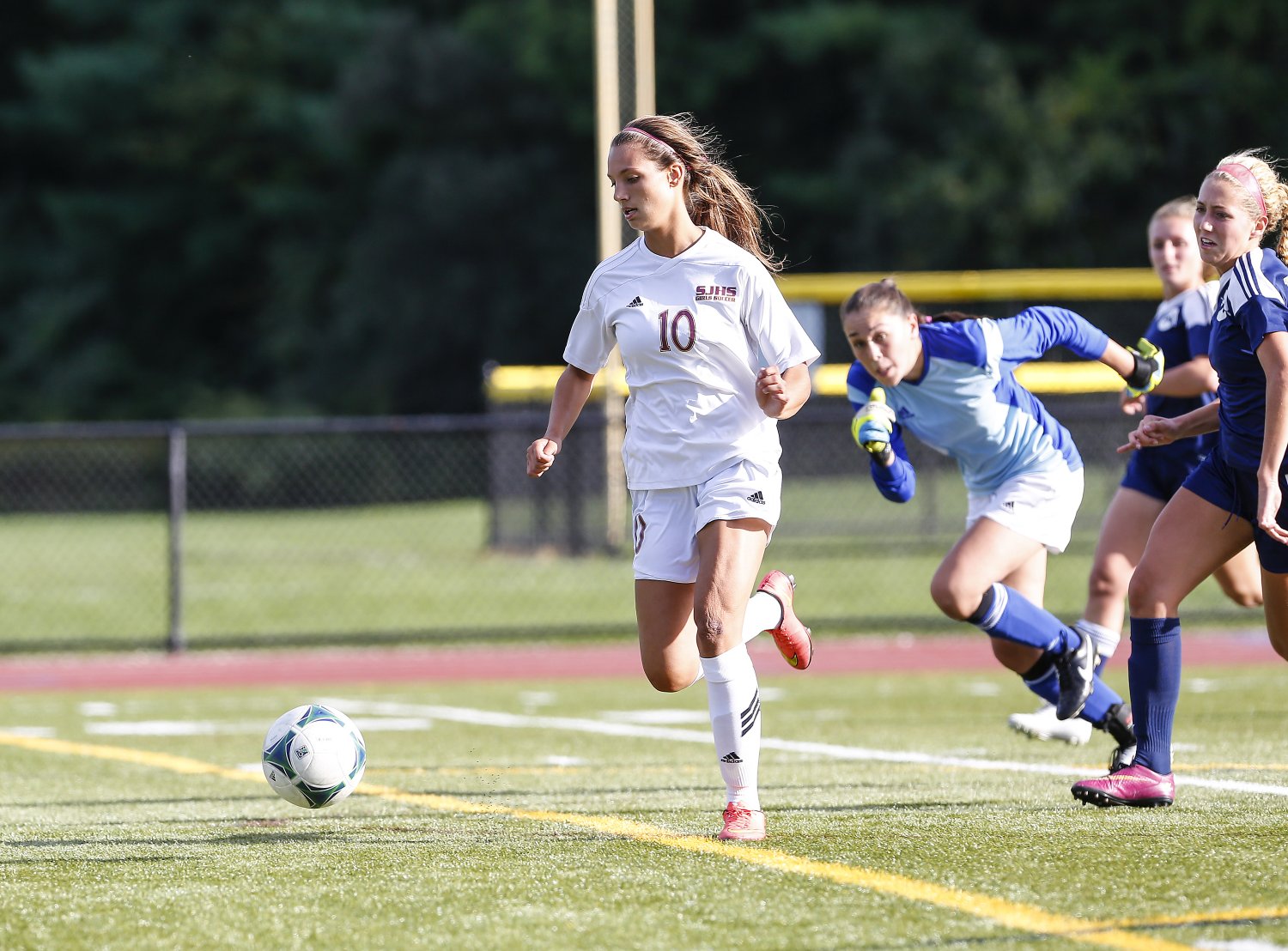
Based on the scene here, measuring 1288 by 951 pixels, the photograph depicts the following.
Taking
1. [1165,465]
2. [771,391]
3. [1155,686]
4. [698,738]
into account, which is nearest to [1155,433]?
[1155,686]

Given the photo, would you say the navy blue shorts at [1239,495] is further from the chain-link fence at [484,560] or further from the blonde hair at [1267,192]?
the chain-link fence at [484,560]

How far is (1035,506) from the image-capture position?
273 inches

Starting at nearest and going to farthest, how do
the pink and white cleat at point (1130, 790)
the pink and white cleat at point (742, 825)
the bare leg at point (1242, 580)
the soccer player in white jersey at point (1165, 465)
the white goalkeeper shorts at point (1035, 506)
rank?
the pink and white cleat at point (742, 825) < the pink and white cleat at point (1130, 790) < the white goalkeeper shorts at point (1035, 506) < the soccer player in white jersey at point (1165, 465) < the bare leg at point (1242, 580)

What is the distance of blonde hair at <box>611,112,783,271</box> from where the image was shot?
5.66 meters

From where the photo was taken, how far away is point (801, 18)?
118 ft

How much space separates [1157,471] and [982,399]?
5.21 feet

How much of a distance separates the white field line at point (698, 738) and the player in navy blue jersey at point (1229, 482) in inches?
23.9

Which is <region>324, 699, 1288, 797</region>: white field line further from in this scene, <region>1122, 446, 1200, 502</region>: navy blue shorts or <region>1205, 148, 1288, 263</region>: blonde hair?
<region>1205, 148, 1288, 263</region>: blonde hair

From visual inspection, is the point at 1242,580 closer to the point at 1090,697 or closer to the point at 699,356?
the point at 1090,697

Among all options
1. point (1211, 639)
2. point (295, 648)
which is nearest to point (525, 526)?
point (295, 648)

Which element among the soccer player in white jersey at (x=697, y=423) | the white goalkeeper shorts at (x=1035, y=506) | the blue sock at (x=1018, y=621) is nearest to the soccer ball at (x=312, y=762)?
the soccer player in white jersey at (x=697, y=423)

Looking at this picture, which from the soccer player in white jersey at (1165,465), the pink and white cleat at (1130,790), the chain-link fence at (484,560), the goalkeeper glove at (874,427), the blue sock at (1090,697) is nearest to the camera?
the pink and white cleat at (1130,790)

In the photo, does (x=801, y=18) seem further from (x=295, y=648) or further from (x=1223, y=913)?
(x=1223, y=913)

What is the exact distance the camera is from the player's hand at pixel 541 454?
566 cm
